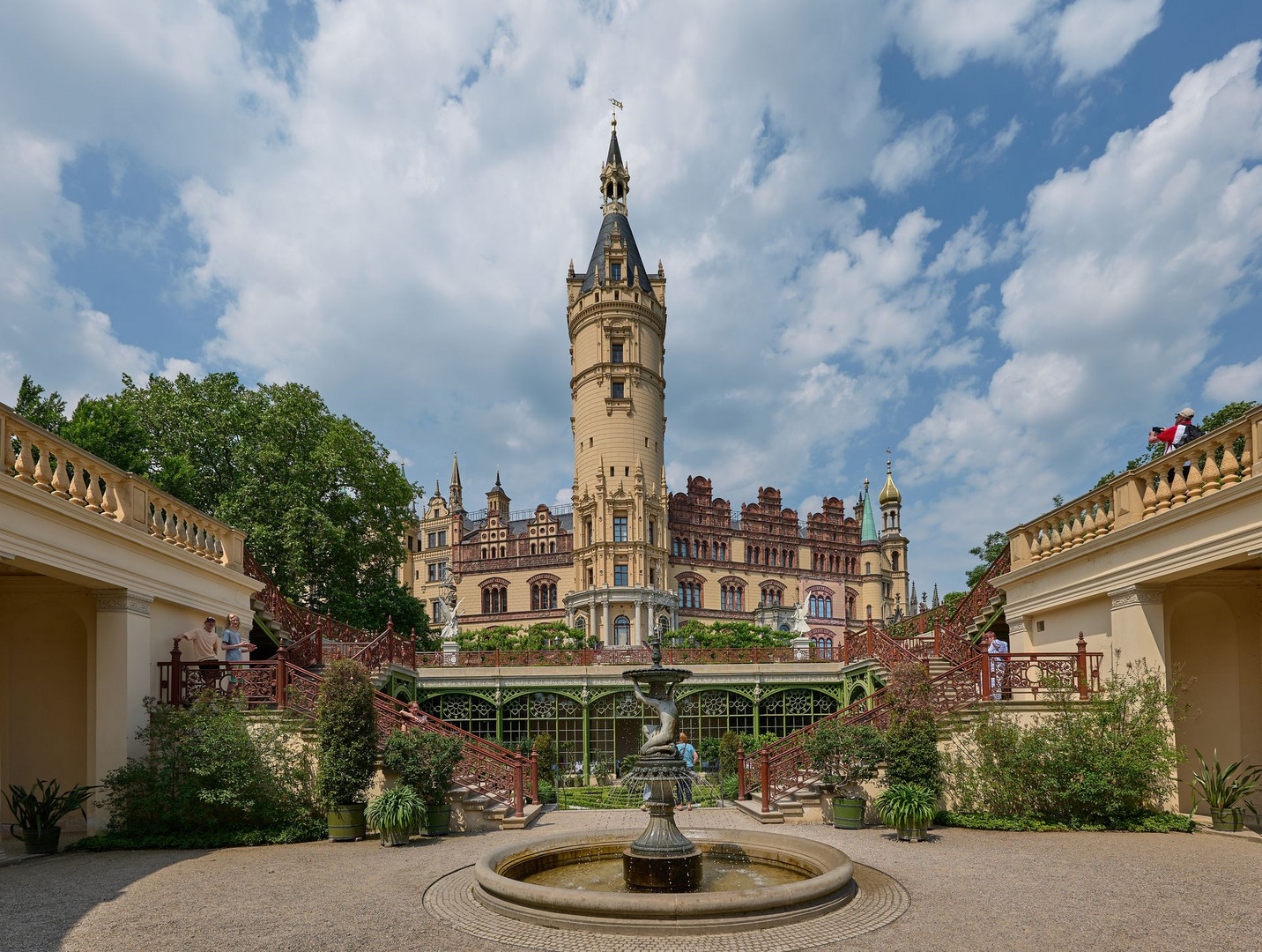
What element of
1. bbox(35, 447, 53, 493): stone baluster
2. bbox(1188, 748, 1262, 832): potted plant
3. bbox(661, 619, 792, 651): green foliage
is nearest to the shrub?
bbox(35, 447, 53, 493): stone baluster

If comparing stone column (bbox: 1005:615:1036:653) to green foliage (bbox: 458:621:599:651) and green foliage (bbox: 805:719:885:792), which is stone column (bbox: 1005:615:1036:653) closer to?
green foliage (bbox: 805:719:885:792)

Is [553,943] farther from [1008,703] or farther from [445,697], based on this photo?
[445,697]

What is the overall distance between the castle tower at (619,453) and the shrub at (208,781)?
1583 inches

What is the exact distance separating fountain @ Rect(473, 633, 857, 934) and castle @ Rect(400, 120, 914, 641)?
40.0 meters

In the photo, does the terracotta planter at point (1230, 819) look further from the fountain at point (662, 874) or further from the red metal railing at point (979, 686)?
the fountain at point (662, 874)

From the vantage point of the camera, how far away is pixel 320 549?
88.6 feet

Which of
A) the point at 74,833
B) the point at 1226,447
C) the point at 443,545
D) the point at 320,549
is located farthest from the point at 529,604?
the point at 1226,447

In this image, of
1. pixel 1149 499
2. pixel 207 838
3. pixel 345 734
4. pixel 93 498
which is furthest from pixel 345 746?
pixel 1149 499

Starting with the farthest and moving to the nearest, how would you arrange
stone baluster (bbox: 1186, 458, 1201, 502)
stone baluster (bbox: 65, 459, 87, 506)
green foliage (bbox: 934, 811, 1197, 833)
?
green foliage (bbox: 934, 811, 1197, 833)
stone baluster (bbox: 65, 459, 87, 506)
stone baluster (bbox: 1186, 458, 1201, 502)

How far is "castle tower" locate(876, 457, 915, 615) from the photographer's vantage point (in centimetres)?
7262

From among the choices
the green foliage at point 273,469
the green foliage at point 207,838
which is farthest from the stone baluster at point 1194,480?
the green foliage at point 273,469

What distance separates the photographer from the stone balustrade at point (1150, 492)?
10.6m

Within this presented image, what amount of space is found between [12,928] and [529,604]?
5398 centimetres

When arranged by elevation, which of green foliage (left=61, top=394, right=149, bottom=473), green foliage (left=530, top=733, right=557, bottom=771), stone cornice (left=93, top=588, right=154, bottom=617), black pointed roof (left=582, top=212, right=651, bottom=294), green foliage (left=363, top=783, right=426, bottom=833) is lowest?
green foliage (left=530, top=733, right=557, bottom=771)
